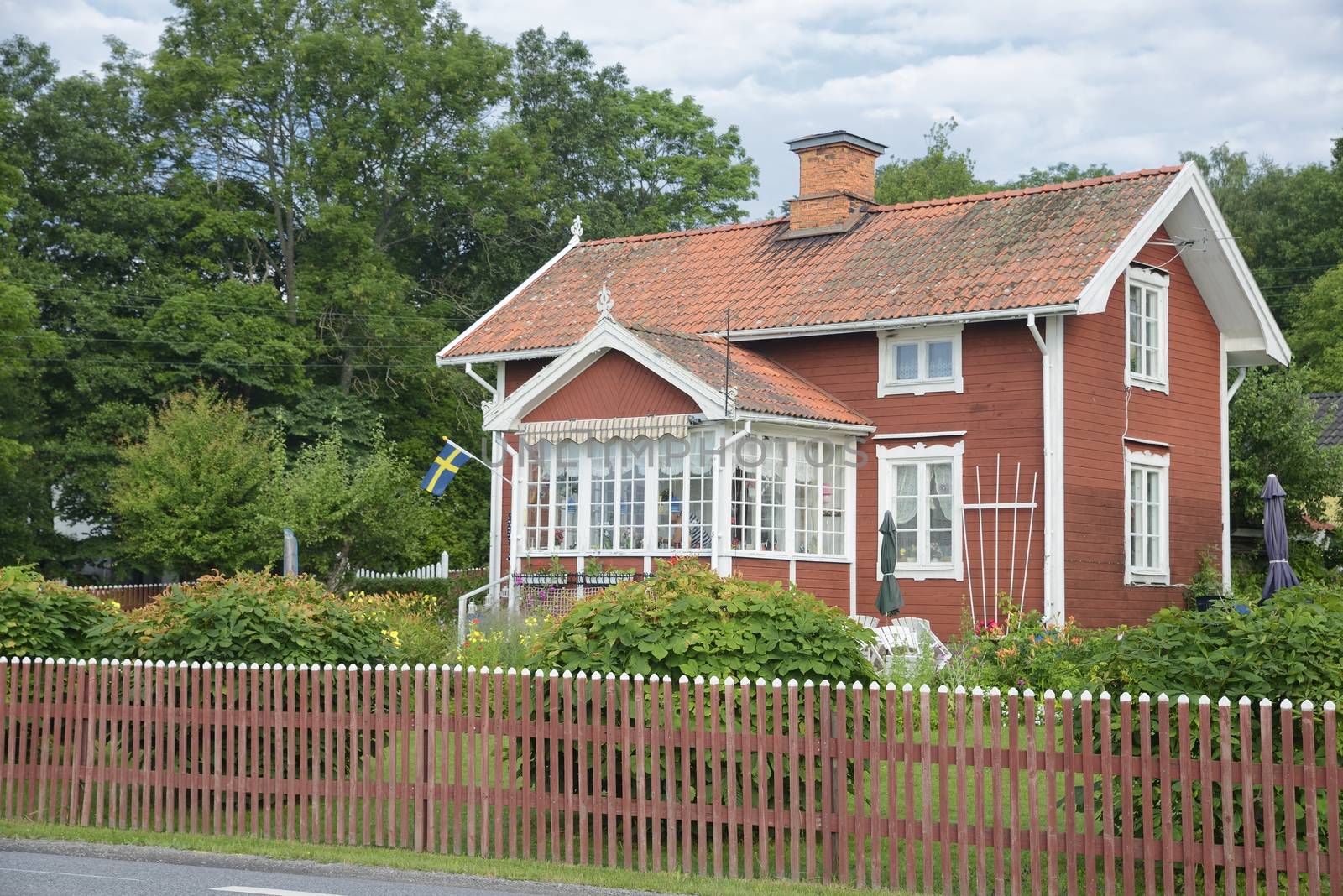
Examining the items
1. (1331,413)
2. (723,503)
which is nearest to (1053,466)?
(723,503)

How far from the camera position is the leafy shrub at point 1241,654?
896 centimetres

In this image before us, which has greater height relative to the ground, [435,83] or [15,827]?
[435,83]

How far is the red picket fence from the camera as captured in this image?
878cm

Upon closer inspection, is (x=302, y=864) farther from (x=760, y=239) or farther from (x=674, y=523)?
(x=760, y=239)

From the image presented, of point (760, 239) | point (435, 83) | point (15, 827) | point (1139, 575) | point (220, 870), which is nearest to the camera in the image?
point (220, 870)

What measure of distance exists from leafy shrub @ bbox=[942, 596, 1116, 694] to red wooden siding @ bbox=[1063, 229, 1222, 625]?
57.8 inches

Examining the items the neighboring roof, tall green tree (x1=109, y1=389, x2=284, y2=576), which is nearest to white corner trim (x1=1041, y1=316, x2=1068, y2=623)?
the neighboring roof

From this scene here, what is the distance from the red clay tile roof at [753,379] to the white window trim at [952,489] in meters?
0.69

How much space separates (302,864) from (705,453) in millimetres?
11319

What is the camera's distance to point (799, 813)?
9.95m

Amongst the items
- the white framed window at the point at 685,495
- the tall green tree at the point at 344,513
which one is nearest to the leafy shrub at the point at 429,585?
the tall green tree at the point at 344,513

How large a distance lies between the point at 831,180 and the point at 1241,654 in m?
18.3

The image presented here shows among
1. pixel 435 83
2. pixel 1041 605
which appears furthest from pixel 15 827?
pixel 435 83

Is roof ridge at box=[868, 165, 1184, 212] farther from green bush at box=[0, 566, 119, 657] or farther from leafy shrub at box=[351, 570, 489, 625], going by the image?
green bush at box=[0, 566, 119, 657]
